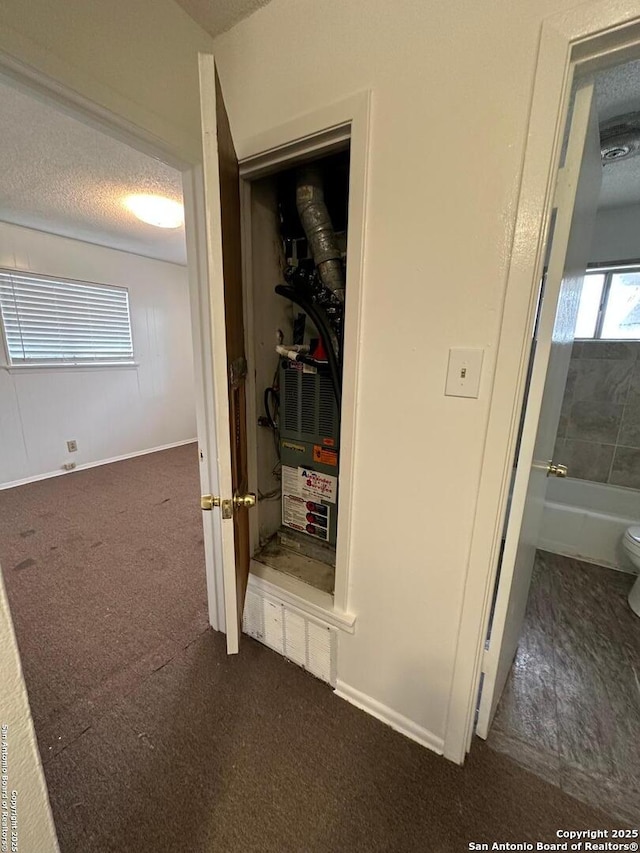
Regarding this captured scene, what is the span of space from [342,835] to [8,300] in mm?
4382

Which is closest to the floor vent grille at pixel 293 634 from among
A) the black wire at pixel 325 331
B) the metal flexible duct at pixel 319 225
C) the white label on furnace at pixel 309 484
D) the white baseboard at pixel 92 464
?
the white label on furnace at pixel 309 484

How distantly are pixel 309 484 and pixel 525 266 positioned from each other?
3.80 ft

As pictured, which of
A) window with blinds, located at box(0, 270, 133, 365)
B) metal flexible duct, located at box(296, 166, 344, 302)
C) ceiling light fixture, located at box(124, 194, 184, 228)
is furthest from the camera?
window with blinds, located at box(0, 270, 133, 365)

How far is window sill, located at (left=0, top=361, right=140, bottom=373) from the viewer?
10.5 feet

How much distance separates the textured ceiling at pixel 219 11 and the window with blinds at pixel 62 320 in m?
3.16

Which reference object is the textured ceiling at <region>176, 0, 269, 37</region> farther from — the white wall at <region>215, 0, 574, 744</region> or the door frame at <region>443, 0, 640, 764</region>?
the door frame at <region>443, 0, 640, 764</region>

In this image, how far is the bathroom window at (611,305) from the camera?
2.52 metres

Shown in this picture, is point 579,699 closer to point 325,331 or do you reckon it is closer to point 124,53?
point 325,331

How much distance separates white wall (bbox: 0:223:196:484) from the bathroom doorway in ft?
13.7

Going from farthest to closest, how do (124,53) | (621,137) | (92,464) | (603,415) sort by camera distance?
(92,464) < (603,415) < (621,137) < (124,53)

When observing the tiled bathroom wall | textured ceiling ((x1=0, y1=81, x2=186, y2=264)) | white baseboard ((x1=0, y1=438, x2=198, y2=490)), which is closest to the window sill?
white baseboard ((x1=0, y1=438, x2=198, y2=490))

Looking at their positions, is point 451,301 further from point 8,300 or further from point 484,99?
point 8,300

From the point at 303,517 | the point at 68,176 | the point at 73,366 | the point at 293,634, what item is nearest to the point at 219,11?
the point at 68,176

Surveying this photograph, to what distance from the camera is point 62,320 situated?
11.6ft
